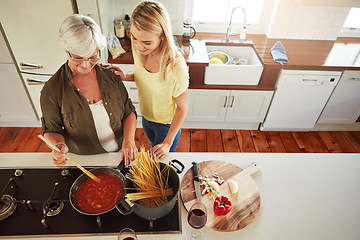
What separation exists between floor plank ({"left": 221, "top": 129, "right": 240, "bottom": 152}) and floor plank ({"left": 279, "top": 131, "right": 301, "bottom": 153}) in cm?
58

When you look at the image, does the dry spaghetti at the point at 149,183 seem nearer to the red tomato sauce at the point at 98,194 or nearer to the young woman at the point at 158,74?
the red tomato sauce at the point at 98,194

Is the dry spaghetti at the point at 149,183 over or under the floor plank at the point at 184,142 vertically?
over

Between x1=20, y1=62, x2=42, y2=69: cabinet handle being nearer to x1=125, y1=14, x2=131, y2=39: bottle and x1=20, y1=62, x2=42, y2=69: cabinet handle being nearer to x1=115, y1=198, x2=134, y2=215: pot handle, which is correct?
x1=125, y1=14, x2=131, y2=39: bottle

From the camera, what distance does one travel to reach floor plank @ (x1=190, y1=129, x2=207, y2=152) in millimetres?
2855

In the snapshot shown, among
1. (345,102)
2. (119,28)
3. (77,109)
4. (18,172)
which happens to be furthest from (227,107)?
(18,172)

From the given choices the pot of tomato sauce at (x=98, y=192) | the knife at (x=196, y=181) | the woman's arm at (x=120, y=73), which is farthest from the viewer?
the woman's arm at (x=120, y=73)

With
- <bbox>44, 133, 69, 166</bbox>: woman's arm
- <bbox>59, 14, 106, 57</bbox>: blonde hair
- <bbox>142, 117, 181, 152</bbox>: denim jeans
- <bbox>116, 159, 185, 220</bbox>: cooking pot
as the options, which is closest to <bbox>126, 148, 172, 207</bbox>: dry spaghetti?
<bbox>116, 159, 185, 220</bbox>: cooking pot

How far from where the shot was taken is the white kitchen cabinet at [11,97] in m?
2.38

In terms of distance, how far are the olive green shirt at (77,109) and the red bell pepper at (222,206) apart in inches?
27.9

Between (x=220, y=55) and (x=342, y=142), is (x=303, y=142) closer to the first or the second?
(x=342, y=142)

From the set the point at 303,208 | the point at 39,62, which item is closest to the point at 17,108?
→ the point at 39,62

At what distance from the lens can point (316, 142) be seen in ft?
9.93

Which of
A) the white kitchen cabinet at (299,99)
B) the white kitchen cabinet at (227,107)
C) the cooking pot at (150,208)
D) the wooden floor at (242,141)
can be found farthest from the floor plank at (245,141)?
the cooking pot at (150,208)

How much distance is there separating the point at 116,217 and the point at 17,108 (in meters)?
2.33
